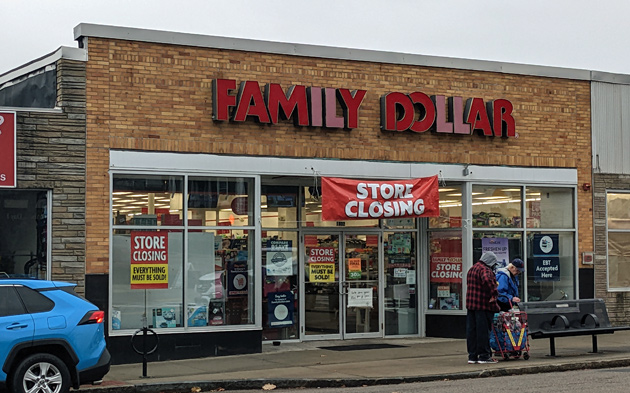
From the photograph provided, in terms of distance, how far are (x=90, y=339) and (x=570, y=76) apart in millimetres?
12682

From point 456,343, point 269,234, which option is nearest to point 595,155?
point 456,343

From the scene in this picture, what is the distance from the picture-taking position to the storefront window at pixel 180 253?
51.1ft

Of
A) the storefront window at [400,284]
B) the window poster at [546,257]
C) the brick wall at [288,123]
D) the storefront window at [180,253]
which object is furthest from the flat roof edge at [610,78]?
the storefront window at [180,253]

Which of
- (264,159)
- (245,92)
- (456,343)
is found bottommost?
(456,343)

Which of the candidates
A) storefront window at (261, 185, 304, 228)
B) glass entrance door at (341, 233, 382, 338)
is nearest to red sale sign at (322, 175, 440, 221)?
storefront window at (261, 185, 304, 228)

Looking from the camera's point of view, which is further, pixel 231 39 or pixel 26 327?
pixel 231 39

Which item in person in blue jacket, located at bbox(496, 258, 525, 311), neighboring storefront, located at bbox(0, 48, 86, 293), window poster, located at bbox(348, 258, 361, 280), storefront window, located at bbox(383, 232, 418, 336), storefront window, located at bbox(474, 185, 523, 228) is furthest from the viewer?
storefront window, located at bbox(383, 232, 418, 336)

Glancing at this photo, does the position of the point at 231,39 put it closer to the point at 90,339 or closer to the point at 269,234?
the point at 269,234

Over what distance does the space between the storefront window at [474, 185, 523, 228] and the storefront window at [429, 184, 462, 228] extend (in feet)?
0.98

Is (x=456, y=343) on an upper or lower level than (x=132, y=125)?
lower

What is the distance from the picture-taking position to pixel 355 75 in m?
17.6

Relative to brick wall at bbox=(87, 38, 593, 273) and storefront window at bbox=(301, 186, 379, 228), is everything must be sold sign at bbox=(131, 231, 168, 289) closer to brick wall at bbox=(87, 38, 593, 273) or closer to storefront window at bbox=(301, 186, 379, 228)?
brick wall at bbox=(87, 38, 593, 273)

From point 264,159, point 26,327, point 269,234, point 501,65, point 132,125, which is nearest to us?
point 26,327

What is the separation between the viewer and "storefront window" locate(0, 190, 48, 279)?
14953mm
